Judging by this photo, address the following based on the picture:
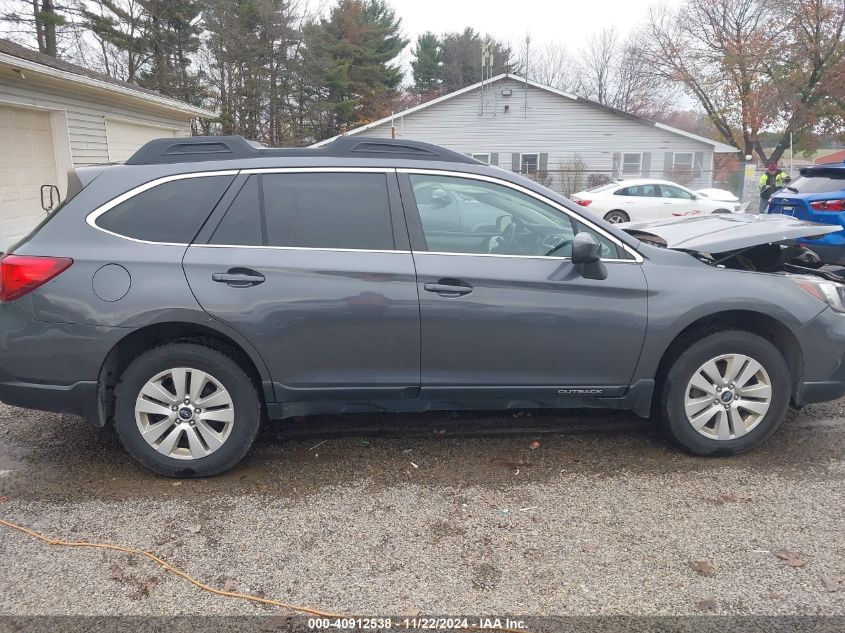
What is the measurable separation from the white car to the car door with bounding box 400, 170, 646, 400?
50.2ft

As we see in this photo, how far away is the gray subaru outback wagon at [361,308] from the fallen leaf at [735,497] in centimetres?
40

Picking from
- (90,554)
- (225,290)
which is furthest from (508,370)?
(90,554)

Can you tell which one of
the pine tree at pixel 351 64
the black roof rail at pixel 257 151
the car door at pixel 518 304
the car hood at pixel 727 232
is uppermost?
the pine tree at pixel 351 64

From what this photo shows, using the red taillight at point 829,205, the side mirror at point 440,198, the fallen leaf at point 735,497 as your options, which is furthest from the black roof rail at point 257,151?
the red taillight at point 829,205

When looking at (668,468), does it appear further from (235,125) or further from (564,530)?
(235,125)

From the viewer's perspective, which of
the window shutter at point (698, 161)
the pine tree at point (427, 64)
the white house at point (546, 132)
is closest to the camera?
the white house at point (546, 132)

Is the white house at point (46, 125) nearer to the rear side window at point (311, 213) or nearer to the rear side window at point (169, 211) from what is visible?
the rear side window at point (169, 211)

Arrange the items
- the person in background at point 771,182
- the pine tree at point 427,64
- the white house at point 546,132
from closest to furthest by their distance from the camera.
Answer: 1. the person in background at point 771,182
2. the white house at point 546,132
3. the pine tree at point 427,64

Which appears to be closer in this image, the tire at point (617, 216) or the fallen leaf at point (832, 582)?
the fallen leaf at point (832, 582)

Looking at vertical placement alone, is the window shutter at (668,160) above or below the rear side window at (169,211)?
above

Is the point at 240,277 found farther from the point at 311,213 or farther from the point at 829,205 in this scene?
the point at 829,205

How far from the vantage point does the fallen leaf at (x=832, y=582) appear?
2688mm

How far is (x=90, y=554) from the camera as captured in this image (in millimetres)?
2953

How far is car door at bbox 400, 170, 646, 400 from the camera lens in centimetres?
355
